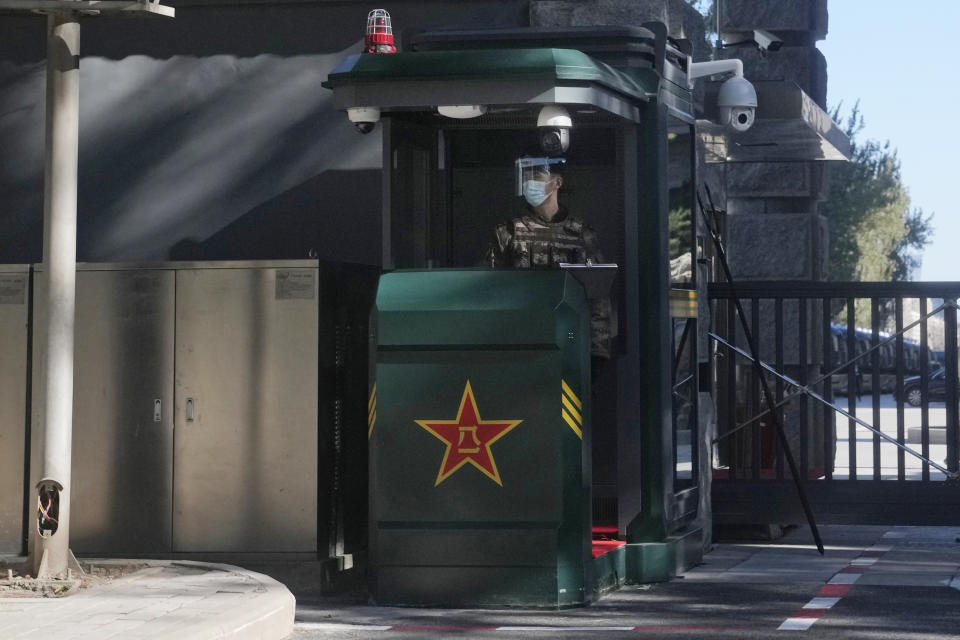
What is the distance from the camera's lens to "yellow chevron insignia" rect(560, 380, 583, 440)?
26.6 feet

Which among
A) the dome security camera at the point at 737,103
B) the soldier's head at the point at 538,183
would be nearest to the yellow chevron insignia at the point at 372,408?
the soldier's head at the point at 538,183

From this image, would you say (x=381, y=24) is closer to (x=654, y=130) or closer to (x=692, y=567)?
(x=654, y=130)

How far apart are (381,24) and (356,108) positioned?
2.35 ft

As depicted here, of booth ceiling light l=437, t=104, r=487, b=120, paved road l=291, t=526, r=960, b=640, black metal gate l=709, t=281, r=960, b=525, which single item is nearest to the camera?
paved road l=291, t=526, r=960, b=640

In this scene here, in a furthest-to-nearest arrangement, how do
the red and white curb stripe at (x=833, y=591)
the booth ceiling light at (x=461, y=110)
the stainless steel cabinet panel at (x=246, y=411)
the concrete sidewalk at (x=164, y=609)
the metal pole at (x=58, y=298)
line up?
the stainless steel cabinet panel at (x=246, y=411)
the booth ceiling light at (x=461, y=110)
the metal pole at (x=58, y=298)
the red and white curb stripe at (x=833, y=591)
the concrete sidewalk at (x=164, y=609)

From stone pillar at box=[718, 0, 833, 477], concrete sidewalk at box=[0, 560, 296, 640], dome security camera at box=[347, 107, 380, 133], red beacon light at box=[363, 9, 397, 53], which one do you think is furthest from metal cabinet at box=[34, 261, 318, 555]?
stone pillar at box=[718, 0, 833, 477]

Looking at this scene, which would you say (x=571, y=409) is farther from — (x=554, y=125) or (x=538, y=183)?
(x=538, y=183)

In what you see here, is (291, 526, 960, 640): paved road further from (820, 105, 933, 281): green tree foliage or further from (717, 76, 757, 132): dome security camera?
(820, 105, 933, 281): green tree foliage

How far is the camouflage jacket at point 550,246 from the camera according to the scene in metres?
9.09

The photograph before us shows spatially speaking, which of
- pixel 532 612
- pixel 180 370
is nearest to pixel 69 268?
pixel 180 370

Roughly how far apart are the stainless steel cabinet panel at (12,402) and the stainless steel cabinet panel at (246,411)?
813 mm

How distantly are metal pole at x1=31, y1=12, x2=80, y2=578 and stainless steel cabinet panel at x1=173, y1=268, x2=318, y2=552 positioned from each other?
1.03 meters

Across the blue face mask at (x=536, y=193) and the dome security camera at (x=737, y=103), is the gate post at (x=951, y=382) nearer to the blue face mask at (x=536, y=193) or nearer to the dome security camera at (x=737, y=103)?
the dome security camera at (x=737, y=103)

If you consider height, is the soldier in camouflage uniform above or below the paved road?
above
